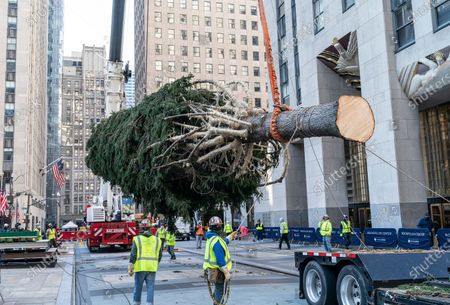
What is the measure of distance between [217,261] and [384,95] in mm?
16677

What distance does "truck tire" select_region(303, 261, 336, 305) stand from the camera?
829cm

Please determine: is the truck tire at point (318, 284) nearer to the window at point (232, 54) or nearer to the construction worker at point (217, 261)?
the construction worker at point (217, 261)

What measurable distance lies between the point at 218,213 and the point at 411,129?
429 inches

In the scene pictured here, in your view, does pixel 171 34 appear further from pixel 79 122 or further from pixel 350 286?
pixel 350 286

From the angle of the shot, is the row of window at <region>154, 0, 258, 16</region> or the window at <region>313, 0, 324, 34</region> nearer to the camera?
the window at <region>313, 0, 324, 34</region>

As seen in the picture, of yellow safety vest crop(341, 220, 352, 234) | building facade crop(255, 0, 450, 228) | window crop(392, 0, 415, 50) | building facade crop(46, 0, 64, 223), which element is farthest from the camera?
building facade crop(46, 0, 64, 223)

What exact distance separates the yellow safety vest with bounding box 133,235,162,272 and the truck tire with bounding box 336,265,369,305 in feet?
11.2

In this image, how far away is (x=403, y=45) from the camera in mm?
21203

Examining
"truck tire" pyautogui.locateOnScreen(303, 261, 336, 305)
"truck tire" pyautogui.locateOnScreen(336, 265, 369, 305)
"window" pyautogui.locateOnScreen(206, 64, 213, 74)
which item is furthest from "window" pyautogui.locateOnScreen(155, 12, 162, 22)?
"truck tire" pyautogui.locateOnScreen(336, 265, 369, 305)

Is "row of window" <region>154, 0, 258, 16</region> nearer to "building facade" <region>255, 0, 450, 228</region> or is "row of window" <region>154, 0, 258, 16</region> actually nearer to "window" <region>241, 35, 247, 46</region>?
"window" <region>241, 35, 247, 46</region>

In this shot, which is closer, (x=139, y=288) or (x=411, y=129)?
(x=139, y=288)

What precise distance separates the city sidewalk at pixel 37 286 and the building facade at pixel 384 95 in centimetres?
862

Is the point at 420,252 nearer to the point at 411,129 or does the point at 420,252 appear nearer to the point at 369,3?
the point at 411,129

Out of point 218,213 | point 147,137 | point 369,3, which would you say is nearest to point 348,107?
point 147,137
